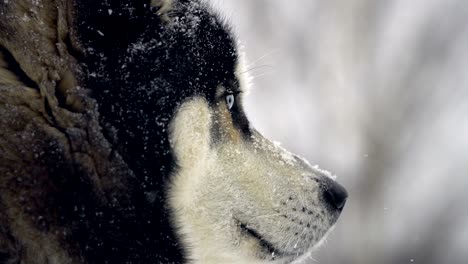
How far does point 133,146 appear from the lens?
1.72 meters

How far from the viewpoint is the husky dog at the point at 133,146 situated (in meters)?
1.56

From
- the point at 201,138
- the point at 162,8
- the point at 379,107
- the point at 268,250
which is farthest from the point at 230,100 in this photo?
the point at 379,107

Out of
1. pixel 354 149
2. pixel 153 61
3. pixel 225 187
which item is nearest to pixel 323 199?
pixel 225 187

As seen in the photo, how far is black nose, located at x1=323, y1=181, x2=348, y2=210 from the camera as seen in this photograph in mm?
2137

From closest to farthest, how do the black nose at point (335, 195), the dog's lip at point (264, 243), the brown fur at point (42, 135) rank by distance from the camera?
the brown fur at point (42, 135)
the dog's lip at point (264, 243)
the black nose at point (335, 195)

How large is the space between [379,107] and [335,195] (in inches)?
283

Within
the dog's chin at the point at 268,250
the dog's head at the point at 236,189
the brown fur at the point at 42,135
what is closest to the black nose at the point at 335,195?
the dog's head at the point at 236,189

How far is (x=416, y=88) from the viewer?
29.6 ft

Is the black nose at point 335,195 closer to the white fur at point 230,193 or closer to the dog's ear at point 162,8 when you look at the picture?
the white fur at point 230,193

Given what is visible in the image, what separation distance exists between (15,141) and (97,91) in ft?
0.83

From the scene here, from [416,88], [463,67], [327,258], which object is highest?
[463,67]

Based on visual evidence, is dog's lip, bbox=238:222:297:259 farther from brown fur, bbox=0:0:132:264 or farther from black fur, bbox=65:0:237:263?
brown fur, bbox=0:0:132:264

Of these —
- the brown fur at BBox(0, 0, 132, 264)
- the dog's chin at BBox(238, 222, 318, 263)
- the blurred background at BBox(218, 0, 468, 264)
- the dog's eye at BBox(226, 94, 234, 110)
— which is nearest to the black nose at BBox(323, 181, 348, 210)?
the dog's chin at BBox(238, 222, 318, 263)

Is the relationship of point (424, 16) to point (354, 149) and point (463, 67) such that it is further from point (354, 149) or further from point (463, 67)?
point (354, 149)
